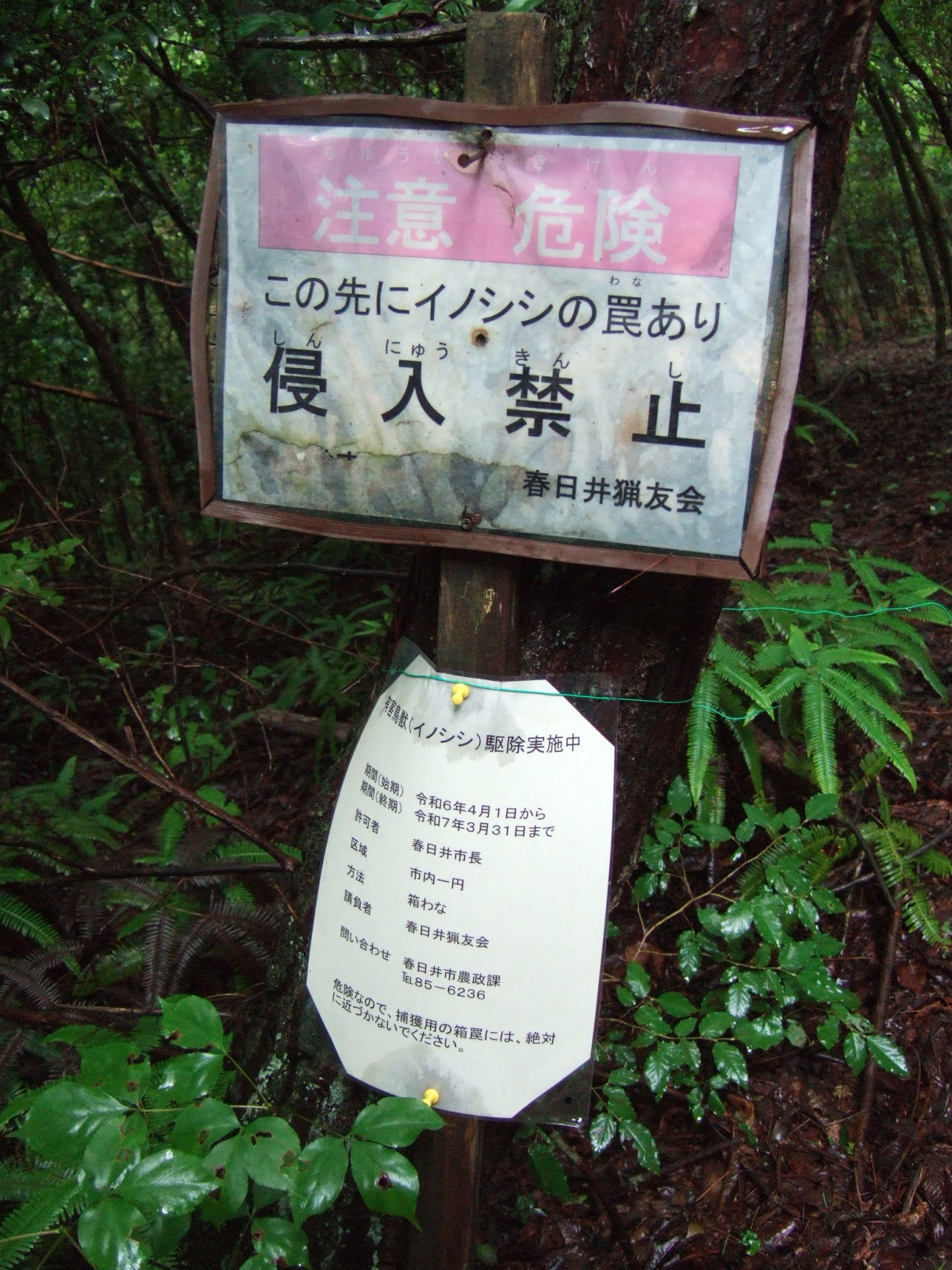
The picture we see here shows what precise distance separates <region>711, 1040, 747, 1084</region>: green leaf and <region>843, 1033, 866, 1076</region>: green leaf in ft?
0.76

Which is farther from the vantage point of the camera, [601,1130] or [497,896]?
[601,1130]

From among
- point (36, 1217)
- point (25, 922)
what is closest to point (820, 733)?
point (36, 1217)

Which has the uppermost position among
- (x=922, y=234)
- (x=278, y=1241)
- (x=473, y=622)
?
(x=922, y=234)

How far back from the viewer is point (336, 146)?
1208mm

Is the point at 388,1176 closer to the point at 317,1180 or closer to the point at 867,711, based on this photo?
the point at 317,1180

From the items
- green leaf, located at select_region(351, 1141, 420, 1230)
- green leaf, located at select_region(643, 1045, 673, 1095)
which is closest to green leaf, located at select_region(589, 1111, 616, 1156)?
green leaf, located at select_region(643, 1045, 673, 1095)

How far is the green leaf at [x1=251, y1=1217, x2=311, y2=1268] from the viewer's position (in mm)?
1200

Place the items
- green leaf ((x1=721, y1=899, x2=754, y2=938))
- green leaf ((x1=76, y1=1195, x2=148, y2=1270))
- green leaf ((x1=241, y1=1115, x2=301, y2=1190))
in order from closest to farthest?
1. green leaf ((x1=76, y1=1195, x2=148, y2=1270))
2. green leaf ((x1=241, y1=1115, x2=301, y2=1190))
3. green leaf ((x1=721, y1=899, x2=754, y2=938))

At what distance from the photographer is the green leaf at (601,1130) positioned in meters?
1.75

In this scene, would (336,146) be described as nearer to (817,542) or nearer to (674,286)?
(674,286)

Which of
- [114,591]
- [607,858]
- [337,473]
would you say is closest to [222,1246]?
[607,858]

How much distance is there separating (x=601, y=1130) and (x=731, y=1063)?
12.5 inches

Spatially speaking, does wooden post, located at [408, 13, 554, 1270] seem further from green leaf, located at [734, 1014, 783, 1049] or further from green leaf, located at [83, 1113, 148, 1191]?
green leaf, located at [734, 1014, 783, 1049]

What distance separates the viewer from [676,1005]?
1882mm
